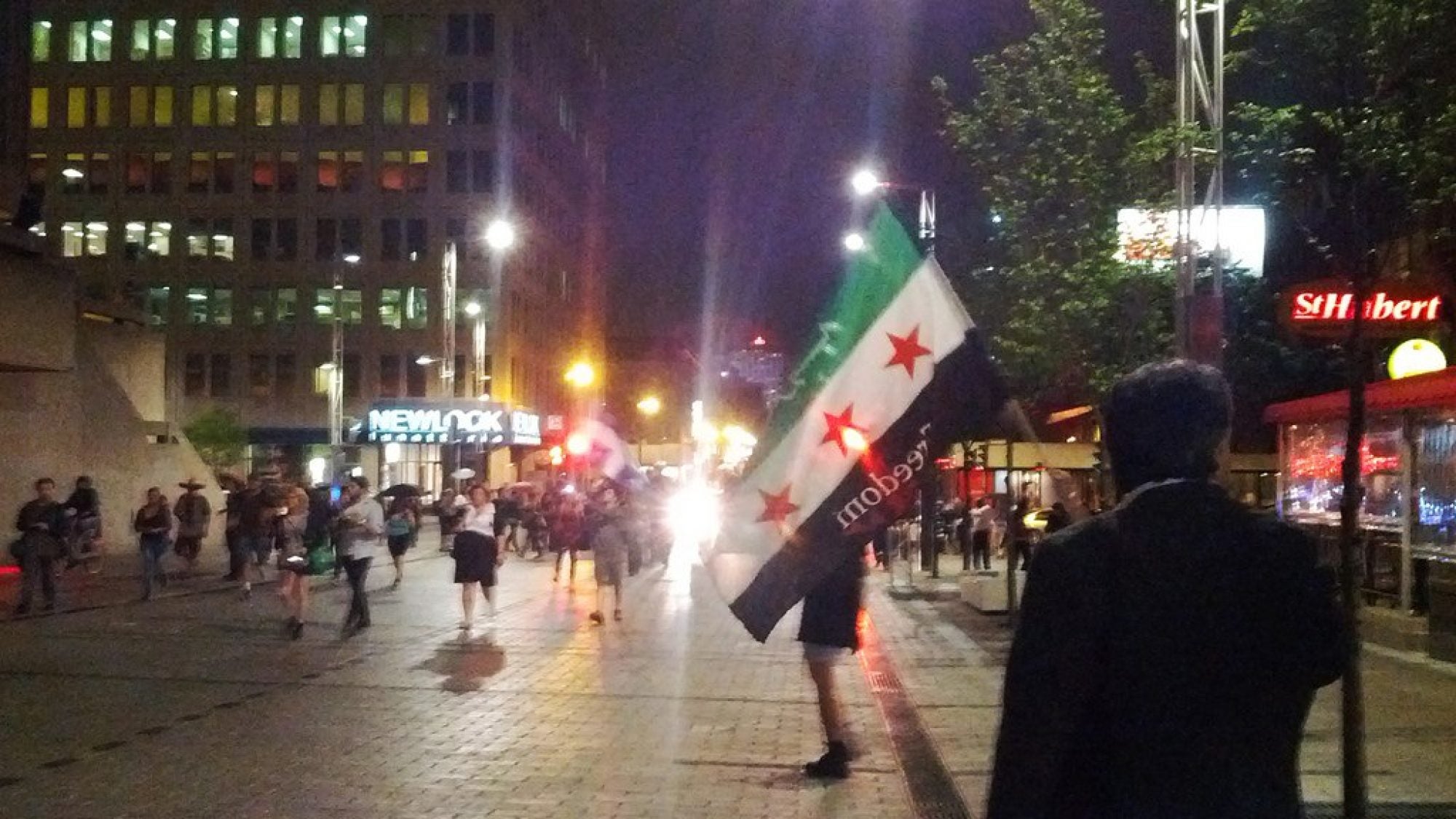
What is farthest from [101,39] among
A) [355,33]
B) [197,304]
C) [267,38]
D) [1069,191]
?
[1069,191]

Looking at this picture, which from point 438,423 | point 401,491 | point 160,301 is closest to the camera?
point 401,491

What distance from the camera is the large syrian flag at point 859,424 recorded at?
682cm

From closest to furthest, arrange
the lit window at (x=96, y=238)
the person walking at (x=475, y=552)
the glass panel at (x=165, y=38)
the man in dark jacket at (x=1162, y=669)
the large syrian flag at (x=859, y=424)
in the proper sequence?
1. the man in dark jacket at (x=1162, y=669)
2. the large syrian flag at (x=859, y=424)
3. the person walking at (x=475, y=552)
4. the glass panel at (x=165, y=38)
5. the lit window at (x=96, y=238)

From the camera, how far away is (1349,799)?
6789 millimetres

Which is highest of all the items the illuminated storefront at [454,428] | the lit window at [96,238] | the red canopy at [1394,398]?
the lit window at [96,238]

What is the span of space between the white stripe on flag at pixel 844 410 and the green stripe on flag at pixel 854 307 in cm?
5

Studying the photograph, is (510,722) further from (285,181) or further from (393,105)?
(285,181)

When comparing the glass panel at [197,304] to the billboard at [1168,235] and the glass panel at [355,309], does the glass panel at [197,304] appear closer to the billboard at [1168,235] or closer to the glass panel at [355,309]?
the glass panel at [355,309]

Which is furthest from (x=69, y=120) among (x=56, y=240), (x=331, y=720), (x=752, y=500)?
(x=752, y=500)

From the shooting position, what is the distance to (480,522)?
18.7 meters

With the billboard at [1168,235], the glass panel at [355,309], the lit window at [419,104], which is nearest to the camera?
the billboard at [1168,235]

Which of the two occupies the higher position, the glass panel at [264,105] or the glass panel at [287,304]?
the glass panel at [264,105]

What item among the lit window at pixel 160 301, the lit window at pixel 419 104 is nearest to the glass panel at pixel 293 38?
the lit window at pixel 419 104

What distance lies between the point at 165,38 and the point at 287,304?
12.5 metres
